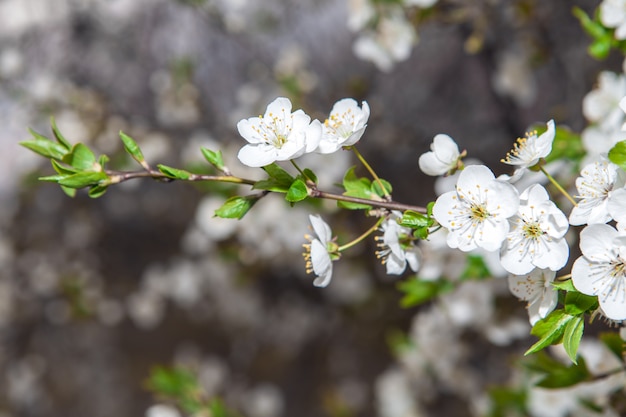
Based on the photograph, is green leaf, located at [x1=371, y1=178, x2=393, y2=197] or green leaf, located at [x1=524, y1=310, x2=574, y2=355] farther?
green leaf, located at [x1=371, y1=178, x2=393, y2=197]

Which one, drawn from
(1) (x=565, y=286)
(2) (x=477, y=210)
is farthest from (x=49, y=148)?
(1) (x=565, y=286)

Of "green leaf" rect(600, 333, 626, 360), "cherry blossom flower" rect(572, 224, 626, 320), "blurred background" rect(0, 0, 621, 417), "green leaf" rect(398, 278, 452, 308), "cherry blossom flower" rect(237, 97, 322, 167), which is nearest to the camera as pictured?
"cherry blossom flower" rect(572, 224, 626, 320)

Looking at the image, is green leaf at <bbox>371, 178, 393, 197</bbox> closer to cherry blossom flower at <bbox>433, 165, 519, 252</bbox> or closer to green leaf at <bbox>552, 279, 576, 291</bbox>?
cherry blossom flower at <bbox>433, 165, 519, 252</bbox>

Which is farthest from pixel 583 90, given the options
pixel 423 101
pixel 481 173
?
pixel 481 173

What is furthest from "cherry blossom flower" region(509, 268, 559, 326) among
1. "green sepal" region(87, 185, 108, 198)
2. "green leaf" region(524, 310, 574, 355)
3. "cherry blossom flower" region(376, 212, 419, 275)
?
"green sepal" region(87, 185, 108, 198)

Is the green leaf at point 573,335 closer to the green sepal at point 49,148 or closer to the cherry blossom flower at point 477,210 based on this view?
the cherry blossom flower at point 477,210

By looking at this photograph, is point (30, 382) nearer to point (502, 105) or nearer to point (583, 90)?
point (502, 105)

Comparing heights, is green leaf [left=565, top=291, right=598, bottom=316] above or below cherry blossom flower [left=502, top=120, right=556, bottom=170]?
below

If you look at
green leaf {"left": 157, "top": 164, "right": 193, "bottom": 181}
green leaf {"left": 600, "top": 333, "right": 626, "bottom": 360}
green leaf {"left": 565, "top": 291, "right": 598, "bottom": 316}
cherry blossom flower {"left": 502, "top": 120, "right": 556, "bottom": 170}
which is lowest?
green leaf {"left": 600, "top": 333, "right": 626, "bottom": 360}
